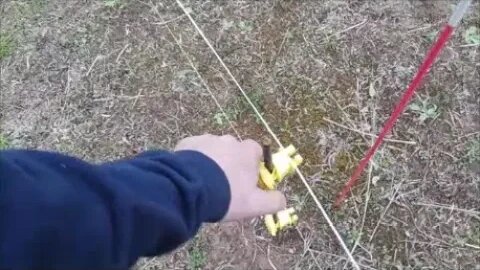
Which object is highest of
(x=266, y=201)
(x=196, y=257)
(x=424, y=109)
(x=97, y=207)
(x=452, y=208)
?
(x=97, y=207)

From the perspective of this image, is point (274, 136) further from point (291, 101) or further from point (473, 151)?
point (473, 151)

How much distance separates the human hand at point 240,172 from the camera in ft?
3.40

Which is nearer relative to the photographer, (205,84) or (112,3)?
(205,84)

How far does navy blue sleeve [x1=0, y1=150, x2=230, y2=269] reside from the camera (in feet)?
2.51

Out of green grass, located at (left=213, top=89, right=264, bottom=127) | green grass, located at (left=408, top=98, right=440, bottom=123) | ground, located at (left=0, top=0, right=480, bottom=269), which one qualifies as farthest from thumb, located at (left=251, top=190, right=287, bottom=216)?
green grass, located at (left=408, top=98, right=440, bottom=123)

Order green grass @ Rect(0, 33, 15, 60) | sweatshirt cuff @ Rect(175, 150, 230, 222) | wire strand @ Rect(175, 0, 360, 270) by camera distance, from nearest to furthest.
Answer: sweatshirt cuff @ Rect(175, 150, 230, 222) → wire strand @ Rect(175, 0, 360, 270) → green grass @ Rect(0, 33, 15, 60)

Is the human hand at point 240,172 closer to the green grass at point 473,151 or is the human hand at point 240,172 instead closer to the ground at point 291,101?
the ground at point 291,101

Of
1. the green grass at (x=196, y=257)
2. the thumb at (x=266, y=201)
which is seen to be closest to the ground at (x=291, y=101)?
the green grass at (x=196, y=257)

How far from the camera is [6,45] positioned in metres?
1.84

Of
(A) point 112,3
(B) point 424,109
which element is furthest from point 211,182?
(A) point 112,3

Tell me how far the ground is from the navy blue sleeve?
642mm

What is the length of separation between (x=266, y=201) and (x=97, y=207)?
0.33 m

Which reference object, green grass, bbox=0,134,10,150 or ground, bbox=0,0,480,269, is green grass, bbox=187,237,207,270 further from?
green grass, bbox=0,134,10,150

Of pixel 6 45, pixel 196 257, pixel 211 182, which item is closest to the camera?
pixel 211 182
